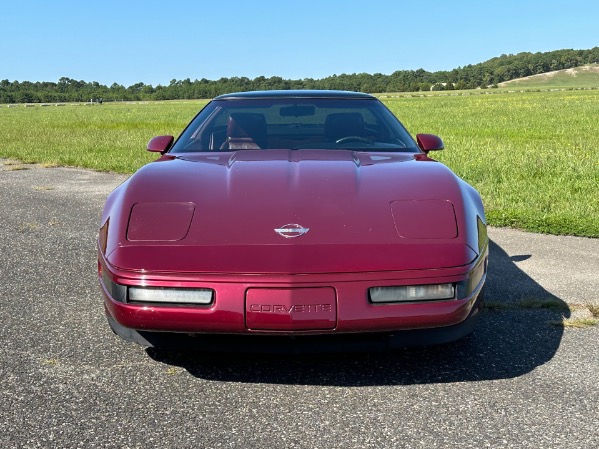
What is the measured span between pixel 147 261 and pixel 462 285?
1.31 m

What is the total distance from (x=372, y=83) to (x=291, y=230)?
122794 mm

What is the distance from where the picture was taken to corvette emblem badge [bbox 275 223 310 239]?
2.89m

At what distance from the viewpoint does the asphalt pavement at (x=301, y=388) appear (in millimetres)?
2518

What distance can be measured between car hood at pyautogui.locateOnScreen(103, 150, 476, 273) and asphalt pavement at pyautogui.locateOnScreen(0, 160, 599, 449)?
0.55 m

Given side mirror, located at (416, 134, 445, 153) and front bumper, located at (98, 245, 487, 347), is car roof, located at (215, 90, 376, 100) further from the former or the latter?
front bumper, located at (98, 245, 487, 347)

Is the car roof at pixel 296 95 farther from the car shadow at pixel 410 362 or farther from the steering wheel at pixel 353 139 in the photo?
the car shadow at pixel 410 362

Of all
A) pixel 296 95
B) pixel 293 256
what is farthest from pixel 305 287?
pixel 296 95

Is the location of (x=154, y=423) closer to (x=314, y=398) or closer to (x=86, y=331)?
(x=314, y=398)

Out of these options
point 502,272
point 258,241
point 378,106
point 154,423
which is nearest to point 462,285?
point 258,241

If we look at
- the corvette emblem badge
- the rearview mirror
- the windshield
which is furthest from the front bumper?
the rearview mirror

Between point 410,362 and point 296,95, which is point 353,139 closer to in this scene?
point 296,95

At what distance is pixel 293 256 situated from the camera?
2779 mm

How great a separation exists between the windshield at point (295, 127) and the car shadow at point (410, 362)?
1.19 meters

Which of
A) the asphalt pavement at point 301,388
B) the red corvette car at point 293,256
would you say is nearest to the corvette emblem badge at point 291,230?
the red corvette car at point 293,256
